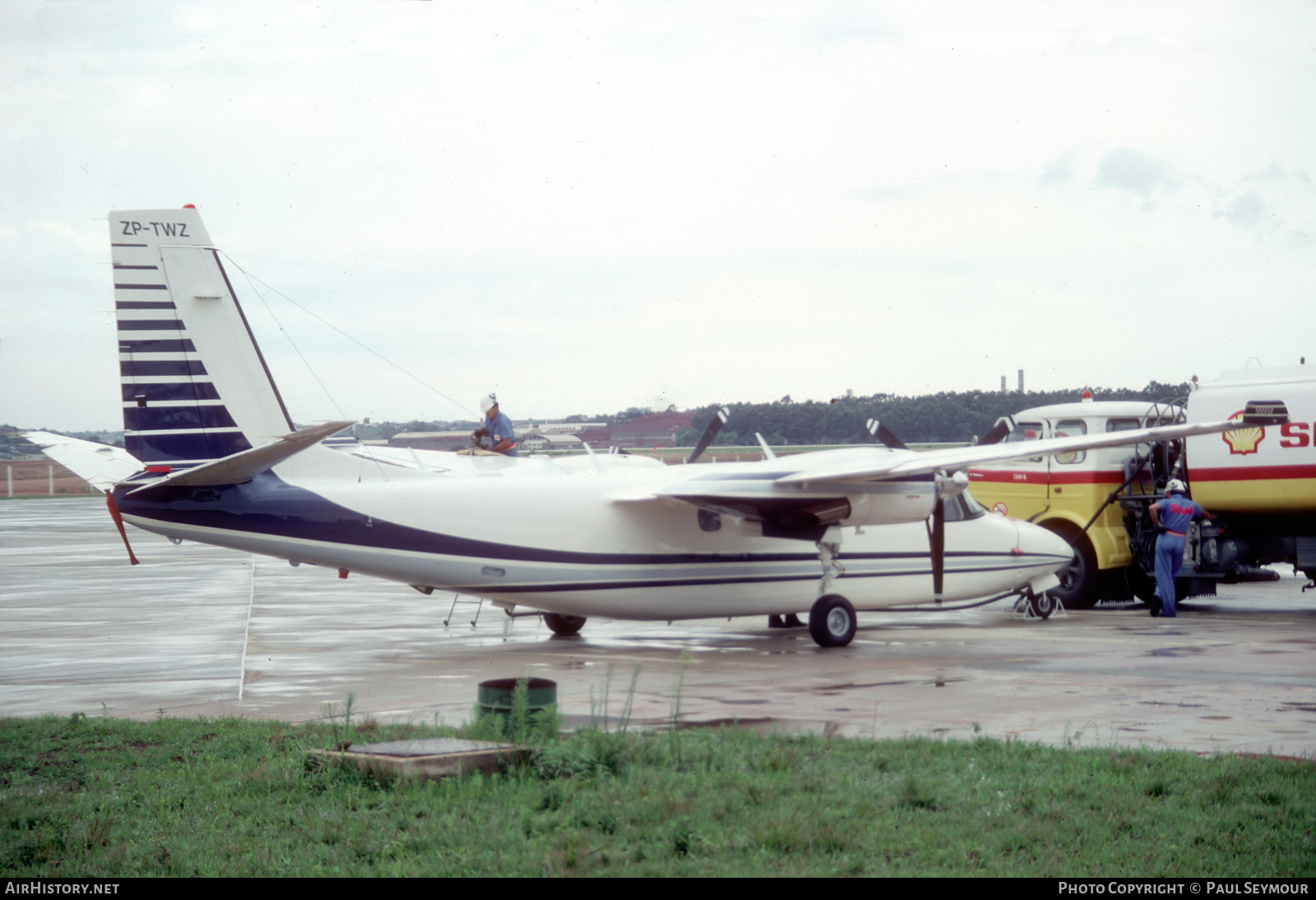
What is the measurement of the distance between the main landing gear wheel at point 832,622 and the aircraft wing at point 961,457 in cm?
178

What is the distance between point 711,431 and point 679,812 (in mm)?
11209

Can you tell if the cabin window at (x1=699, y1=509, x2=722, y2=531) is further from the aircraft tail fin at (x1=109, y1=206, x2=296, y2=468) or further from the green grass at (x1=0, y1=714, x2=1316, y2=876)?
the green grass at (x1=0, y1=714, x2=1316, y2=876)

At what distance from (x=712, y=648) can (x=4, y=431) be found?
963cm

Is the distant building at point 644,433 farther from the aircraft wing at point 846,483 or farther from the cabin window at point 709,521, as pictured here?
the aircraft wing at point 846,483

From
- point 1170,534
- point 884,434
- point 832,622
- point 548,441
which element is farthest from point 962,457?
point 548,441

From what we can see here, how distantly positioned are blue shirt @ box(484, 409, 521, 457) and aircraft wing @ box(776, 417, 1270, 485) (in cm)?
478

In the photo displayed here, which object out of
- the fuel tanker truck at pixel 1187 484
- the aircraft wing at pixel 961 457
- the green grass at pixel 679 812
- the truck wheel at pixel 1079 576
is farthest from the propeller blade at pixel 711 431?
the green grass at pixel 679 812

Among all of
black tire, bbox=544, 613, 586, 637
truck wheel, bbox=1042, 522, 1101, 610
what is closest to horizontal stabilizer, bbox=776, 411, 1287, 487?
black tire, bbox=544, 613, 586, 637

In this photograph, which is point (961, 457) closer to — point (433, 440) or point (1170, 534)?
point (1170, 534)

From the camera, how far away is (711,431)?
18.0 meters

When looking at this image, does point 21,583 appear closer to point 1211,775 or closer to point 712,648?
point 712,648

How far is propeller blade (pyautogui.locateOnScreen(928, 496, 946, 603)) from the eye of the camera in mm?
16578

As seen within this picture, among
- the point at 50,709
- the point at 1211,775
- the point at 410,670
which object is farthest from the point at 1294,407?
the point at 50,709

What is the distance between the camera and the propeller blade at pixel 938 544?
16.6m
